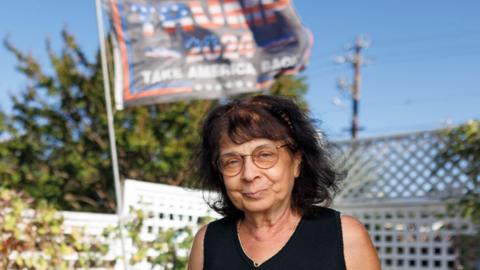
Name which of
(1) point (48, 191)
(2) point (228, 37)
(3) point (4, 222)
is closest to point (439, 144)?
(2) point (228, 37)

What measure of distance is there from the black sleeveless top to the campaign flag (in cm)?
360

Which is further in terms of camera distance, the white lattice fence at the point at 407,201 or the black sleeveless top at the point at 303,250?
the white lattice fence at the point at 407,201

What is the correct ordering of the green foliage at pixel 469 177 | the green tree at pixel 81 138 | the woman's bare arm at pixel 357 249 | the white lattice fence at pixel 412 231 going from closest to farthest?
the woman's bare arm at pixel 357 249, the green foliage at pixel 469 177, the white lattice fence at pixel 412 231, the green tree at pixel 81 138

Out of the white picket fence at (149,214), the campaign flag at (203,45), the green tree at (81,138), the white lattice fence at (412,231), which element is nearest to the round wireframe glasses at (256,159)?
the white picket fence at (149,214)

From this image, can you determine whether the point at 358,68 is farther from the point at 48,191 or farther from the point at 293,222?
the point at 293,222

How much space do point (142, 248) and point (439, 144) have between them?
3095mm

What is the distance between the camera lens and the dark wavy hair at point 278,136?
1.42 metres

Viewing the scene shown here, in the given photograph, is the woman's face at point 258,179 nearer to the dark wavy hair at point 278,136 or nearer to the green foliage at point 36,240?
the dark wavy hair at point 278,136

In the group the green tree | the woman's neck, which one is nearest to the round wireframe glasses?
the woman's neck

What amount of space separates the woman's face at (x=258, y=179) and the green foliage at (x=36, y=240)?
7.93ft

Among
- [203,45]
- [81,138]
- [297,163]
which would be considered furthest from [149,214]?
[81,138]

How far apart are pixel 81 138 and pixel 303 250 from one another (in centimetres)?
916

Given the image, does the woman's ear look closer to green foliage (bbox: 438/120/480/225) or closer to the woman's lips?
the woman's lips

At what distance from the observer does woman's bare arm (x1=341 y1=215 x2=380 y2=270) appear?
4.33ft
